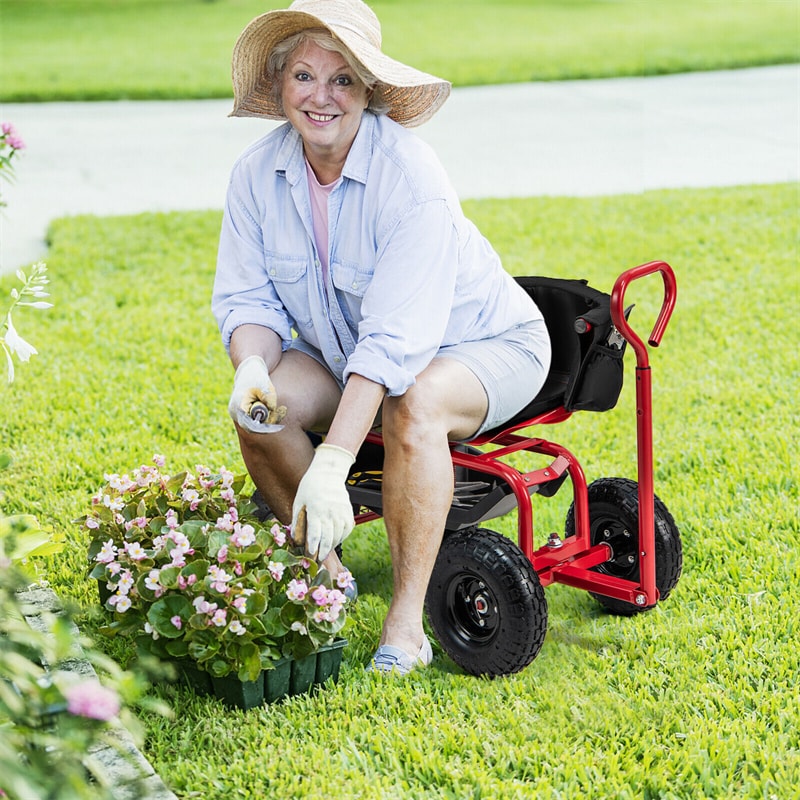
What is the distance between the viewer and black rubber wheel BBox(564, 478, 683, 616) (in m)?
2.88

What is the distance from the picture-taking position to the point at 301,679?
98.5 inches

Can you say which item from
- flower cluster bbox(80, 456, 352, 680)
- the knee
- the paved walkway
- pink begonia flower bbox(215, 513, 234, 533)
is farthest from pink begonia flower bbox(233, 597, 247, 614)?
the paved walkway

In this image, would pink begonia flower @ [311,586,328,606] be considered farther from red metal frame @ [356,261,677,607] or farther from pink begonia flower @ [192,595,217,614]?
red metal frame @ [356,261,677,607]

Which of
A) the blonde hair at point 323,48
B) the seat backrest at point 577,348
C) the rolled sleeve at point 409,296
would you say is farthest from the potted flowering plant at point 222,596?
the blonde hair at point 323,48

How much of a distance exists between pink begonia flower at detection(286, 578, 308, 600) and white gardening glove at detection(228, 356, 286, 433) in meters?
0.41

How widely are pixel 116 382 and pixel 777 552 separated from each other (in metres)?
2.43

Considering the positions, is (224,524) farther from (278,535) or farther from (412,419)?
(412,419)

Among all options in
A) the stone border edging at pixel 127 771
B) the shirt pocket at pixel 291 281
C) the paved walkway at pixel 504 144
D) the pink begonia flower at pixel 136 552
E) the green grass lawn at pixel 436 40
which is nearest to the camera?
the stone border edging at pixel 127 771

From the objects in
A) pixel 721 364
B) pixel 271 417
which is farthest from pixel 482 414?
pixel 721 364

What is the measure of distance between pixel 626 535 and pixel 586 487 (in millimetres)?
167

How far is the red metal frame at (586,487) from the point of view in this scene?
105 inches

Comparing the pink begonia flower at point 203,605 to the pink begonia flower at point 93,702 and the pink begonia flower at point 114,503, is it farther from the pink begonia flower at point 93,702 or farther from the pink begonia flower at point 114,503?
the pink begonia flower at point 93,702

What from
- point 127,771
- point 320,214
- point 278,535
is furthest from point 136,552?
point 320,214

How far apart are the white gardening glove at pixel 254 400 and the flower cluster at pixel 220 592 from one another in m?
0.21
